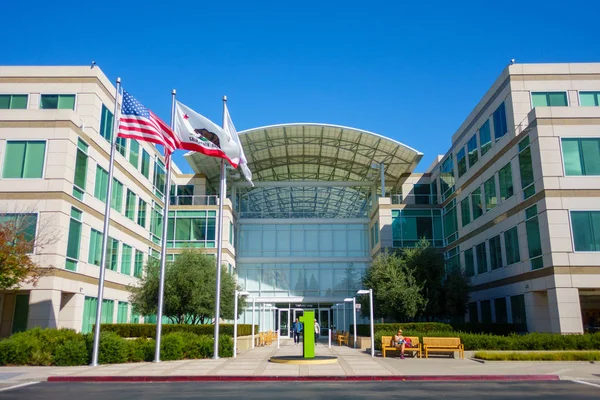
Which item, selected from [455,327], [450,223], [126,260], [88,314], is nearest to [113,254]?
[126,260]

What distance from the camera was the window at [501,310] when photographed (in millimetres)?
31312

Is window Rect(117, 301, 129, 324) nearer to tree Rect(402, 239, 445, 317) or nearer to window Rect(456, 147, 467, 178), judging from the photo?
tree Rect(402, 239, 445, 317)

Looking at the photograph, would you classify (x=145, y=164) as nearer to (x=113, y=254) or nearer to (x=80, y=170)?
(x=113, y=254)

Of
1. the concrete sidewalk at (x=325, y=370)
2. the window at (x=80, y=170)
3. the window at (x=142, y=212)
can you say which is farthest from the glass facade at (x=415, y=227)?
the window at (x=80, y=170)

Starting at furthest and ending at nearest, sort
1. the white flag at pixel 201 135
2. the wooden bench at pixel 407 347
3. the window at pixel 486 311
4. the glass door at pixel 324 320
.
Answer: the glass door at pixel 324 320
the window at pixel 486 311
the wooden bench at pixel 407 347
the white flag at pixel 201 135

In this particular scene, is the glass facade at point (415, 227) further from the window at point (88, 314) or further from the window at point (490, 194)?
the window at point (88, 314)

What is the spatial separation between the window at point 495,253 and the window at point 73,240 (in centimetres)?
2480

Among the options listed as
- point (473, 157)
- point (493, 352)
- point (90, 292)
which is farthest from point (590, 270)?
point (90, 292)

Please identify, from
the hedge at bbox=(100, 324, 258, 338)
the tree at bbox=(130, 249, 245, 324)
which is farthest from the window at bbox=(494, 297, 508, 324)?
the tree at bbox=(130, 249, 245, 324)

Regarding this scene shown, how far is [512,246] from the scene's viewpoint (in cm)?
3031

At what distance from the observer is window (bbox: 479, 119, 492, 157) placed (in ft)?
112

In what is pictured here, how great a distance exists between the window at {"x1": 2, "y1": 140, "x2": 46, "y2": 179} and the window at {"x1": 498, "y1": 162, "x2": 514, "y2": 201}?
84.8ft

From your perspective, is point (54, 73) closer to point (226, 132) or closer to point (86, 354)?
point (226, 132)

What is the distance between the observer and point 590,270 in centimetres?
2516
